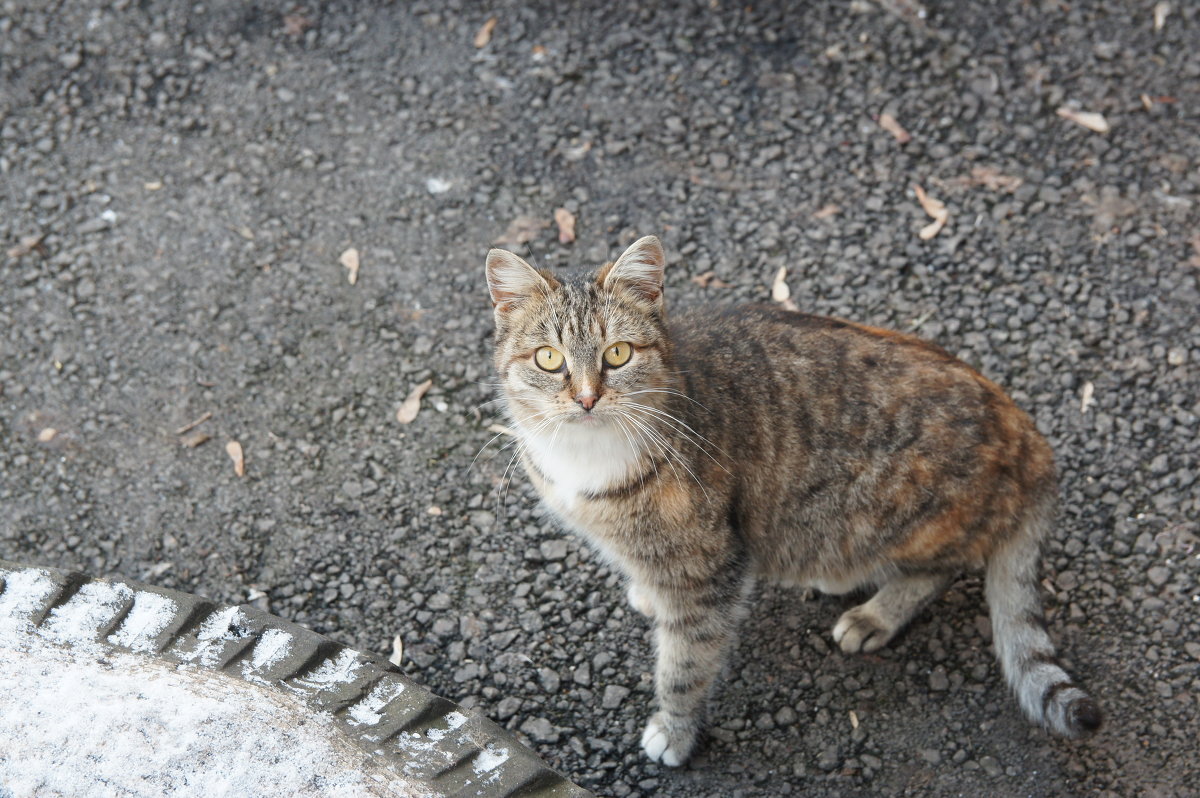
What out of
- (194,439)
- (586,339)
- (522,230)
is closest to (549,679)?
(586,339)

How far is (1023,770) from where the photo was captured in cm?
376

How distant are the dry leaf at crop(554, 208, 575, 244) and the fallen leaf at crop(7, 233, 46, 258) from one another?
2.81 metres

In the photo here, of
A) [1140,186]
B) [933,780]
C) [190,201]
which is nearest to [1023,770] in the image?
[933,780]

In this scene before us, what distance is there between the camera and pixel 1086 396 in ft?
15.9

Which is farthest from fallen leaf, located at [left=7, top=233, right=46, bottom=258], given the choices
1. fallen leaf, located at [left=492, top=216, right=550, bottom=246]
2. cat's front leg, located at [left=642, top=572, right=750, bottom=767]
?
cat's front leg, located at [left=642, top=572, right=750, bottom=767]

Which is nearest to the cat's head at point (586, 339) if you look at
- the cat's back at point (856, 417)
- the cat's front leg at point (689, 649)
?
the cat's back at point (856, 417)

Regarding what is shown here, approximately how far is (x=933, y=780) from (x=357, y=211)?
4.03m

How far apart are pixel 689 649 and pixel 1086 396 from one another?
7.90 ft

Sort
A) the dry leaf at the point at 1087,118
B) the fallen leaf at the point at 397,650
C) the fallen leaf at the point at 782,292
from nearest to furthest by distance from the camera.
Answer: the fallen leaf at the point at 397,650
the fallen leaf at the point at 782,292
the dry leaf at the point at 1087,118

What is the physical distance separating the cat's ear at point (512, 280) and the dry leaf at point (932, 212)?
277 centimetres

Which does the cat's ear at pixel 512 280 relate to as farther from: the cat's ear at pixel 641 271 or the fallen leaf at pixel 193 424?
the fallen leaf at pixel 193 424

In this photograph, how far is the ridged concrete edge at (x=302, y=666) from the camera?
2.70 metres

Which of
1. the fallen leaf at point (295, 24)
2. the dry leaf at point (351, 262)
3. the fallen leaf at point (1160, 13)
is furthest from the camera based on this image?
the fallen leaf at point (295, 24)

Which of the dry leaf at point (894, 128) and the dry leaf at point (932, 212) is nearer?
the dry leaf at point (932, 212)
